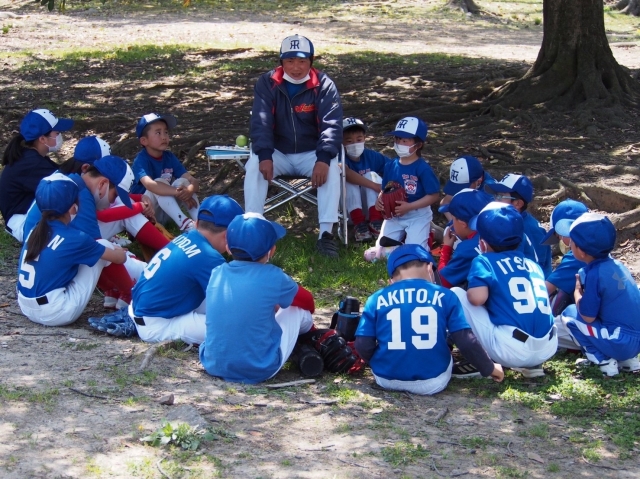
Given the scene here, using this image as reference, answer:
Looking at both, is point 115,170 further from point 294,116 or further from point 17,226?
point 294,116

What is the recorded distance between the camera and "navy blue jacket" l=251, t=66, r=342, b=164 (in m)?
7.24

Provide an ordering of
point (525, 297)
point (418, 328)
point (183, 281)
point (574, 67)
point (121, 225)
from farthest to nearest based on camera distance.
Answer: point (574, 67)
point (121, 225)
point (183, 281)
point (525, 297)
point (418, 328)

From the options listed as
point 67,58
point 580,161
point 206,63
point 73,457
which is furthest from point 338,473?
point 67,58

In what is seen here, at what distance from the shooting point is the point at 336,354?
4961 mm

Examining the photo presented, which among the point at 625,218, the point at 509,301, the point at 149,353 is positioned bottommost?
the point at 149,353

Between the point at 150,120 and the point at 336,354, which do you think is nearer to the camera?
the point at 336,354

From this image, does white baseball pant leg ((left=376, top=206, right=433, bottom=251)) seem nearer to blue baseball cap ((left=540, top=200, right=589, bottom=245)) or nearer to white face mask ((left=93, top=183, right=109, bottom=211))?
blue baseball cap ((left=540, top=200, right=589, bottom=245))

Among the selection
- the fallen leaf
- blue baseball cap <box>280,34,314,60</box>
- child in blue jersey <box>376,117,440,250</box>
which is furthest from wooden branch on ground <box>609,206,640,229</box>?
the fallen leaf

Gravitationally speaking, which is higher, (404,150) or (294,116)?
(294,116)

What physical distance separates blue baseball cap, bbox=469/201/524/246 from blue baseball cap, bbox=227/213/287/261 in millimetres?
1196

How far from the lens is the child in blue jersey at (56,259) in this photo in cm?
545

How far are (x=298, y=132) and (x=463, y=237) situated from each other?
2160 millimetres

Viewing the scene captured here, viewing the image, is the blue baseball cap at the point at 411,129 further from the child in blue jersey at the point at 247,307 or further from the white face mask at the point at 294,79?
the child in blue jersey at the point at 247,307

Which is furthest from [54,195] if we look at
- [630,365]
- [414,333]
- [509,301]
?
[630,365]
